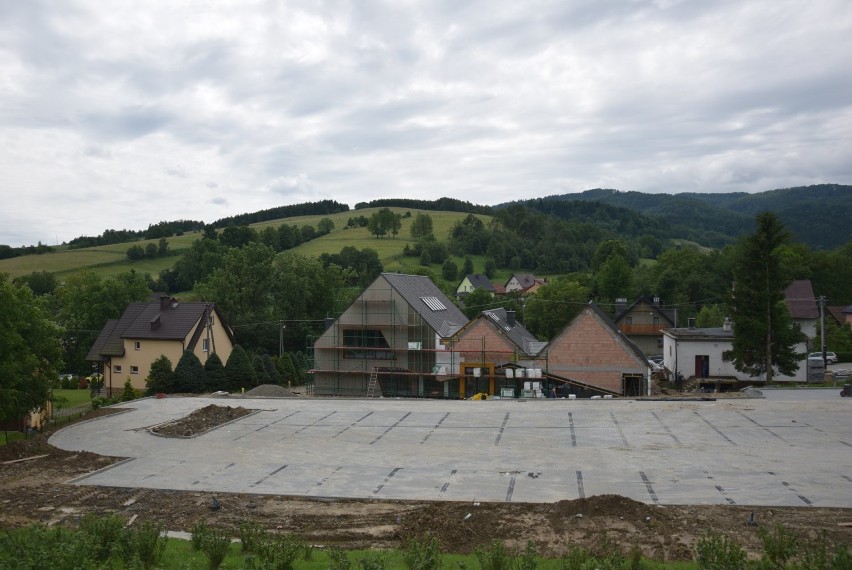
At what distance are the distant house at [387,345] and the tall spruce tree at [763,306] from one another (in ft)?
55.5

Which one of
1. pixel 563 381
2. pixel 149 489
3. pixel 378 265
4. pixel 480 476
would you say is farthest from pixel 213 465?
pixel 378 265

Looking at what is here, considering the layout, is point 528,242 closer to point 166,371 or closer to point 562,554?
point 166,371

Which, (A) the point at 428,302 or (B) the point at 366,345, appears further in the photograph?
(A) the point at 428,302

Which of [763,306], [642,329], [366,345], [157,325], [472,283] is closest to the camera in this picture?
[763,306]

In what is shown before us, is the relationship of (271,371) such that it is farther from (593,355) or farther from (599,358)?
(599,358)

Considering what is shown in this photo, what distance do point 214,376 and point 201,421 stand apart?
13.7 m

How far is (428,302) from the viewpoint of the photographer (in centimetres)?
4834

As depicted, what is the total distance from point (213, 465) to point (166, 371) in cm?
Answer: 2026

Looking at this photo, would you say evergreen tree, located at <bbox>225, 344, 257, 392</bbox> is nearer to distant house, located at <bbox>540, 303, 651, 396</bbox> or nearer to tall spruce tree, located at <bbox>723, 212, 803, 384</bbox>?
distant house, located at <bbox>540, 303, 651, 396</bbox>

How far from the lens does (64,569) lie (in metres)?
11.2

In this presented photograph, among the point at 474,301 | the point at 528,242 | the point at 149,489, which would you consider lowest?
the point at 149,489

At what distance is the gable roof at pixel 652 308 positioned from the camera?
206 feet

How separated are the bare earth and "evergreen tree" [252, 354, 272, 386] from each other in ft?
83.3

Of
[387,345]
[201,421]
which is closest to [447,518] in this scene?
[201,421]
